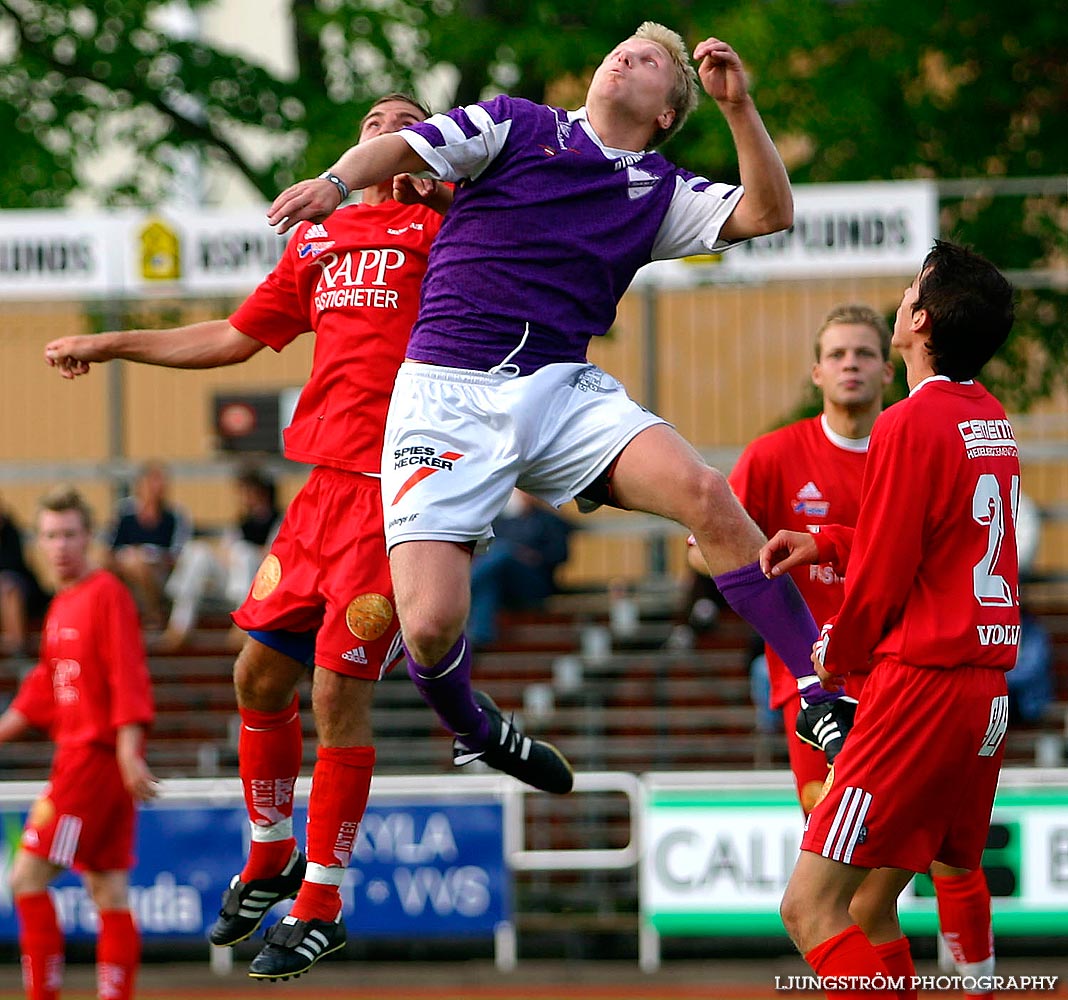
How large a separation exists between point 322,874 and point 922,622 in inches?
76.7

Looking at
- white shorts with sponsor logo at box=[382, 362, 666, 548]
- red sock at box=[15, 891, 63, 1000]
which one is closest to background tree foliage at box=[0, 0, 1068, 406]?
red sock at box=[15, 891, 63, 1000]

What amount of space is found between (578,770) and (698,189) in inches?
318

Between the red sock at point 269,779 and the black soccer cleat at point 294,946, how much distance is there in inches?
17.8

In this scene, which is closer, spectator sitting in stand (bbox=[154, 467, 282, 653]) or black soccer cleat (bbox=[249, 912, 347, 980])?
black soccer cleat (bbox=[249, 912, 347, 980])

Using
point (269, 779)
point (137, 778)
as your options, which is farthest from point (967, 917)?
point (137, 778)

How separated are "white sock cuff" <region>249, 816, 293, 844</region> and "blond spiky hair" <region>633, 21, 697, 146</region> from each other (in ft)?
8.05

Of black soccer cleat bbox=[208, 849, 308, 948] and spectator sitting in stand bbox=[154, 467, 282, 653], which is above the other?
spectator sitting in stand bbox=[154, 467, 282, 653]

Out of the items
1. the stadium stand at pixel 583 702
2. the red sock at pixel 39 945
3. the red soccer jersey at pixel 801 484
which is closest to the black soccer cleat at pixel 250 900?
the red soccer jersey at pixel 801 484

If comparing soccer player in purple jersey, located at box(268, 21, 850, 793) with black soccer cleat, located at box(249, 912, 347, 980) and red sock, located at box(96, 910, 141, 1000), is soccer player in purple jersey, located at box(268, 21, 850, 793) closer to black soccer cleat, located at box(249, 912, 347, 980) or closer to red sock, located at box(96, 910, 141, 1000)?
black soccer cleat, located at box(249, 912, 347, 980)

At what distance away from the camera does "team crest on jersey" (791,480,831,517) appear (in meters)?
6.68

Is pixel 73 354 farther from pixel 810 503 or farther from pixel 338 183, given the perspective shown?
pixel 810 503

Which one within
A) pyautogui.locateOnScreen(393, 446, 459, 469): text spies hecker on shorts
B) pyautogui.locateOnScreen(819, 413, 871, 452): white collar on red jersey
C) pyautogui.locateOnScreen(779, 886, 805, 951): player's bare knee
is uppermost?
pyautogui.locateOnScreen(819, 413, 871, 452): white collar on red jersey

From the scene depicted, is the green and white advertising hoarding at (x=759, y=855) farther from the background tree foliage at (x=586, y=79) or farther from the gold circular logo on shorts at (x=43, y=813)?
the background tree foliage at (x=586, y=79)

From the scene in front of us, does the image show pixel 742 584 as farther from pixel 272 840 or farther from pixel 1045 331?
pixel 1045 331
